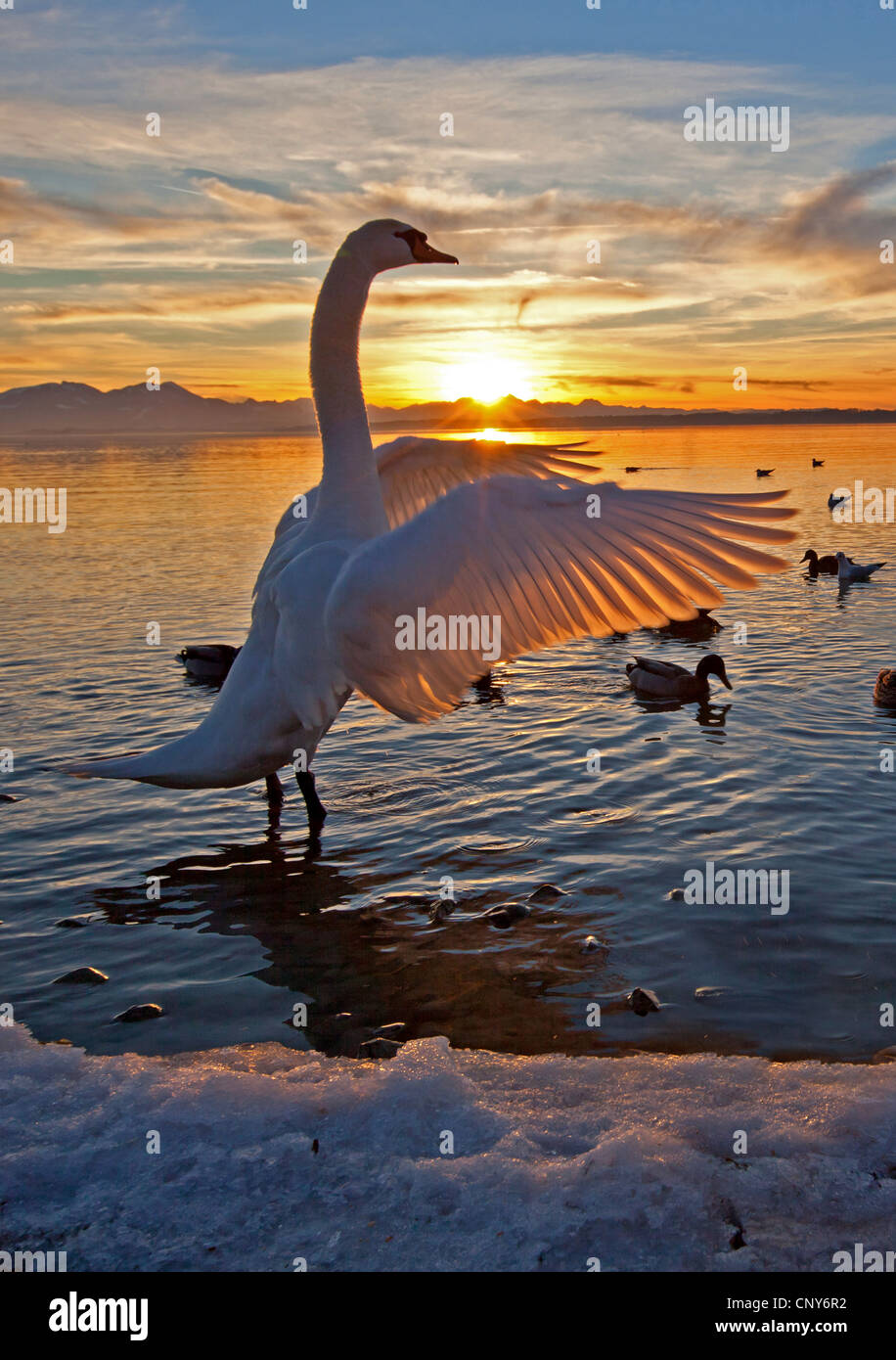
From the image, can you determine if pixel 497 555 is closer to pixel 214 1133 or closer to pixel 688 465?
pixel 214 1133

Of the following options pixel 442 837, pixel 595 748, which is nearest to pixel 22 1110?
pixel 442 837

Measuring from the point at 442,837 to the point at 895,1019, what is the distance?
3.62 meters

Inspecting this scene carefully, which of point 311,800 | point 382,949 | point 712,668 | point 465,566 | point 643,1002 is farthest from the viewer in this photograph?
point 712,668

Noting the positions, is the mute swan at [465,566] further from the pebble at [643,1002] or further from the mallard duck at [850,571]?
the mallard duck at [850,571]

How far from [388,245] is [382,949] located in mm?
4616

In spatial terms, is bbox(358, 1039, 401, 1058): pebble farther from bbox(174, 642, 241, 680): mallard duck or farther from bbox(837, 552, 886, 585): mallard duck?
bbox(837, 552, 886, 585): mallard duck

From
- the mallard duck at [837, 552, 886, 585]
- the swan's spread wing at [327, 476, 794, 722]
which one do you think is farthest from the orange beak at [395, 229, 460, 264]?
the mallard duck at [837, 552, 886, 585]

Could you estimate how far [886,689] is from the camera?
11461mm

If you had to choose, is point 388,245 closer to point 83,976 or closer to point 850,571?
point 83,976

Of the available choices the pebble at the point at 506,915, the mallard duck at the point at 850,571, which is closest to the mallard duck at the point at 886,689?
the pebble at the point at 506,915

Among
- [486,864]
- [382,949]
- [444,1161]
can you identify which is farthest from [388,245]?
[444,1161]

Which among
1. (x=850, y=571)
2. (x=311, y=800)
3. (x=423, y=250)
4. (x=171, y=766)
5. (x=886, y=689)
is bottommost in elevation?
(x=311, y=800)

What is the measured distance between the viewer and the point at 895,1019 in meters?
5.77

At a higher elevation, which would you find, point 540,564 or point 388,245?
point 388,245
